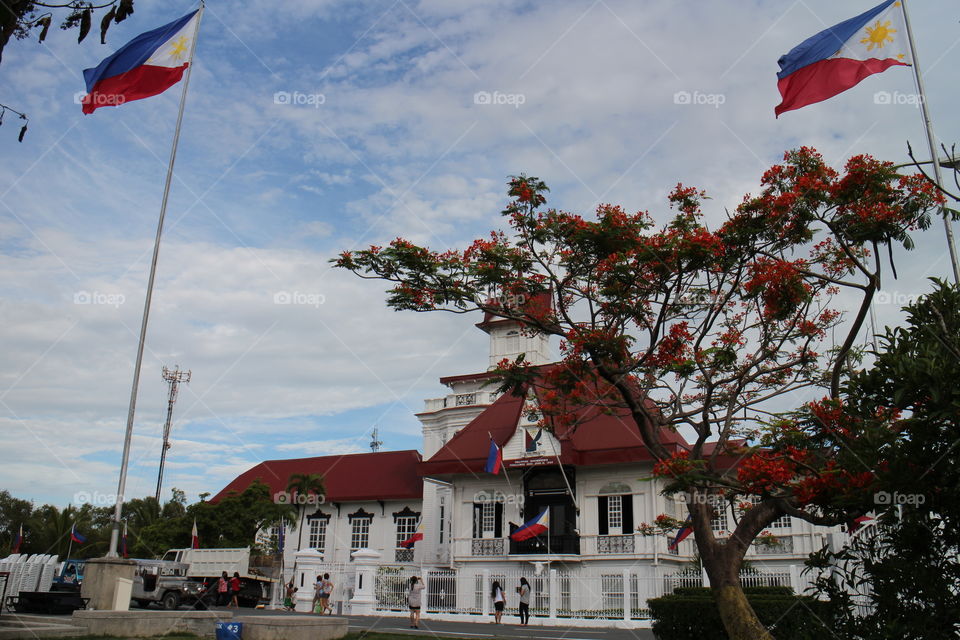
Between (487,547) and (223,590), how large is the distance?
1024cm

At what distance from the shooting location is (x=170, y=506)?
62.4 m

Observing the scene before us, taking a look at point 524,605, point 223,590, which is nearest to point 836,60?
point 524,605

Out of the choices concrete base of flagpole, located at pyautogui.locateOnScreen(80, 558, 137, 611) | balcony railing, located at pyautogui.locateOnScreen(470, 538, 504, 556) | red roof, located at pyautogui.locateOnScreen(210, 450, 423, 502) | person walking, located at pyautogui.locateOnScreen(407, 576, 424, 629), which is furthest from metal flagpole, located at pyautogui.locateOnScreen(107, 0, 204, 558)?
red roof, located at pyautogui.locateOnScreen(210, 450, 423, 502)

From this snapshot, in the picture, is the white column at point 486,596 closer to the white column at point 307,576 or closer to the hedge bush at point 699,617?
the white column at point 307,576

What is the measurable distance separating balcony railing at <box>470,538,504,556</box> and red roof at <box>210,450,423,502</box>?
Result: 9327 millimetres

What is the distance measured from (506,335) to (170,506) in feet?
127

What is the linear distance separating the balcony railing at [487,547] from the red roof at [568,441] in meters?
2.82

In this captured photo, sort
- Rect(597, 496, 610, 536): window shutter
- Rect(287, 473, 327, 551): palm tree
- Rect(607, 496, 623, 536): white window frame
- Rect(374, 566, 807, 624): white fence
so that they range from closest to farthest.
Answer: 1. Rect(374, 566, 807, 624): white fence
2. Rect(607, 496, 623, 536): white window frame
3. Rect(597, 496, 610, 536): window shutter
4. Rect(287, 473, 327, 551): palm tree

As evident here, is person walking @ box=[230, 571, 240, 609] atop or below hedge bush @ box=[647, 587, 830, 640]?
below

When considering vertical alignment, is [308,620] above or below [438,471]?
below

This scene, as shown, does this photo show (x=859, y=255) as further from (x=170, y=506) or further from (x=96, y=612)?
(x=170, y=506)

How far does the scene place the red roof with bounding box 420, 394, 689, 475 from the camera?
28.2 metres

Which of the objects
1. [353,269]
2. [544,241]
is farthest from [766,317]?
[353,269]

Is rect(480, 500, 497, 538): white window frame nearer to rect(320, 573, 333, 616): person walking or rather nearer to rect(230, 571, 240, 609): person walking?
rect(320, 573, 333, 616): person walking
